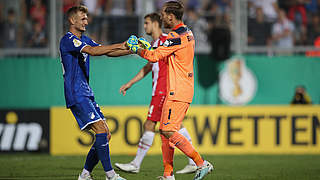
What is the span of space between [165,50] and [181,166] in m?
3.36

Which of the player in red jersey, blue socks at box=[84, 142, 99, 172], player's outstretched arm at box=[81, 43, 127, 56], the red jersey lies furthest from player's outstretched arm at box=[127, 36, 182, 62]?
the red jersey

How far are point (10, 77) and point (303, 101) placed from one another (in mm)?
6984

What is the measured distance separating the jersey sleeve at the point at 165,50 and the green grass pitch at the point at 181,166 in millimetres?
1900

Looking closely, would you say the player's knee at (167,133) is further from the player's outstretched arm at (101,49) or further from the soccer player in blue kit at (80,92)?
the player's outstretched arm at (101,49)

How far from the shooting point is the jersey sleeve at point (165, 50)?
20.9 ft

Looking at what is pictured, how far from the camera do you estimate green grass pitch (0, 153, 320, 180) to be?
780 cm

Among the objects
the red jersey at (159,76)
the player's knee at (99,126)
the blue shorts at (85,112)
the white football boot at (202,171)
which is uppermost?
the red jersey at (159,76)

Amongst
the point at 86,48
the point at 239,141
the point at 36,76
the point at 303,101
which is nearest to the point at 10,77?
the point at 36,76

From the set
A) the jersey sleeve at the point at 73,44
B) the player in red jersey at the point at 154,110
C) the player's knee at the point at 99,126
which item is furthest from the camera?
the player in red jersey at the point at 154,110

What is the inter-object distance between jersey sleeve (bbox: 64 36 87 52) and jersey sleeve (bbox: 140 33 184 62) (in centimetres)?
69

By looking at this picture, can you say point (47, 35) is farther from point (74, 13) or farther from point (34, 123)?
point (74, 13)

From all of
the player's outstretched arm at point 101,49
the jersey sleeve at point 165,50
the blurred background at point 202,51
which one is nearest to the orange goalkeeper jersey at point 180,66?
the jersey sleeve at point 165,50

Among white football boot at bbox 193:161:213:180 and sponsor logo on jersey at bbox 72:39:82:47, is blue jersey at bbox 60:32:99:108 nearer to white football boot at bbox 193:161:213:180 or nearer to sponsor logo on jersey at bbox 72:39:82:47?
sponsor logo on jersey at bbox 72:39:82:47

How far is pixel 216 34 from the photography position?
44.2ft
